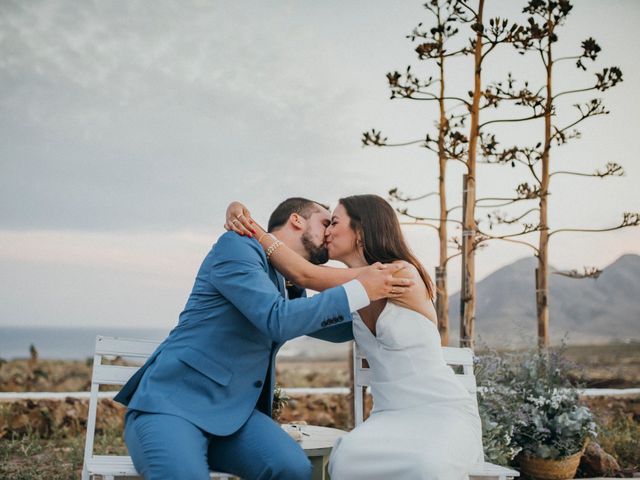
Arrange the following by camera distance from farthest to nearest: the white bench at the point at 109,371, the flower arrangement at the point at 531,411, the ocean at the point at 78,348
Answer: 1. the ocean at the point at 78,348
2. the flower arrangement at the point at 531,411
3. the white bench at the point at 109,371

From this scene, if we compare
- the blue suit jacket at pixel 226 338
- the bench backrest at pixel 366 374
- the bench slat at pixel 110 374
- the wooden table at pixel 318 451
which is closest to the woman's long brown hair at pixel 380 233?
the blue suit jacket at pixel 226 338

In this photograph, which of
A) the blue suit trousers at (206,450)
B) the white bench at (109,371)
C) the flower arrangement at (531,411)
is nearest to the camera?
the blue suit trousers at (206,450)

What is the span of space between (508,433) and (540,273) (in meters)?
1.74

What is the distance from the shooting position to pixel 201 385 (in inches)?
95.0

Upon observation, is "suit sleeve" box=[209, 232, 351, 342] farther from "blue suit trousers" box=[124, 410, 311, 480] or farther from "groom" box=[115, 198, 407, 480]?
"blue suit trousers" box=[124, 410, 311, 480]

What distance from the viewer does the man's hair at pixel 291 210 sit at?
291cm

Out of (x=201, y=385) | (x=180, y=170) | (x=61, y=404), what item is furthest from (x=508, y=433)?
(x=180, y=170)

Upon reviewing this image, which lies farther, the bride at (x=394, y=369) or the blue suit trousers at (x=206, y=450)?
the bride at (x=394, y=369)

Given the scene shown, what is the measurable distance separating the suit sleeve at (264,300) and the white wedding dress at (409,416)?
46cm

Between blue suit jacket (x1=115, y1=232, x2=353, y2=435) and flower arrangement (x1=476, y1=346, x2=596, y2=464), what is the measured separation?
2.06 meters

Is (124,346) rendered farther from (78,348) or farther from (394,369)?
(78,348)

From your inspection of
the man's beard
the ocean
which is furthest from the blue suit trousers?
the ocean

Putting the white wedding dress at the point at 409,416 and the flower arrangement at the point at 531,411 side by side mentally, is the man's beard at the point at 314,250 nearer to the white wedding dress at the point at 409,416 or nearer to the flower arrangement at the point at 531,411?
Answer: the white wedding dress at the point at 409,416

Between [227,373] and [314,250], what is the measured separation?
0.76 metres
